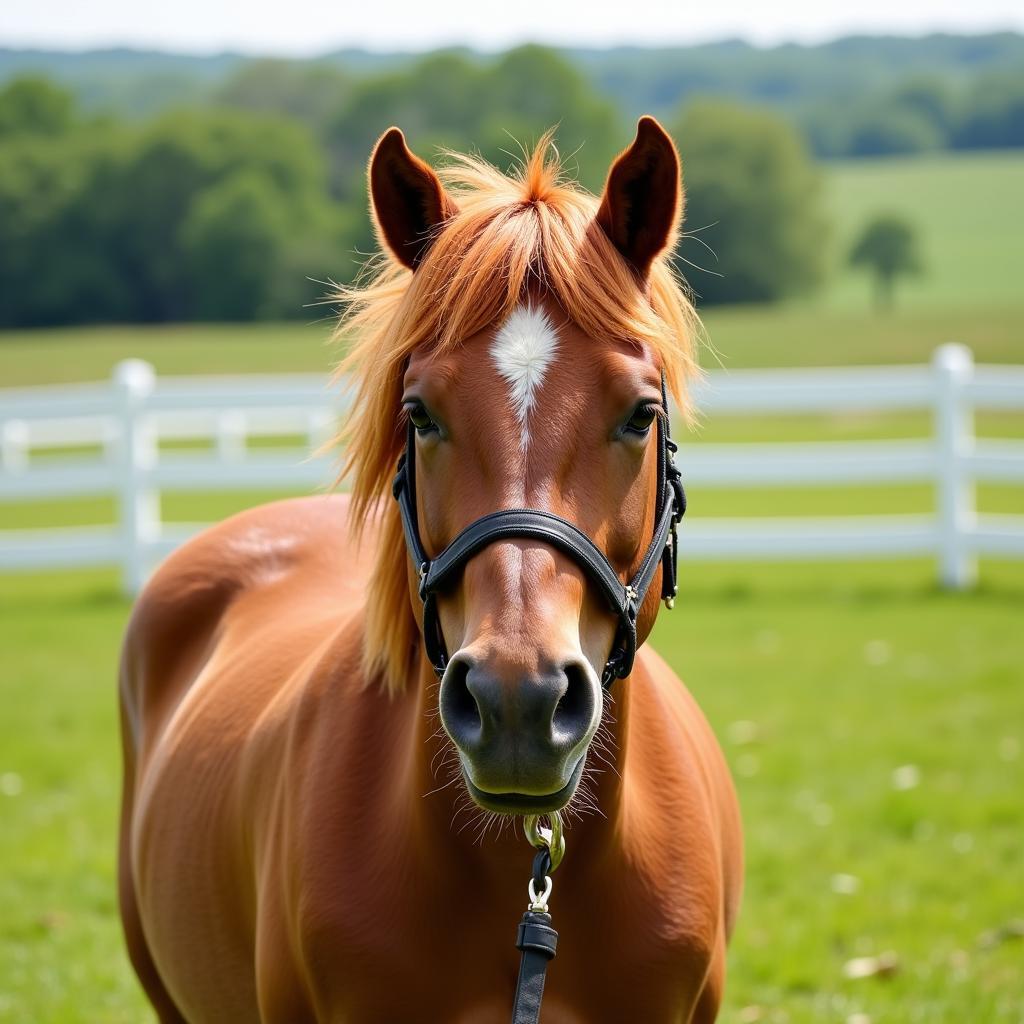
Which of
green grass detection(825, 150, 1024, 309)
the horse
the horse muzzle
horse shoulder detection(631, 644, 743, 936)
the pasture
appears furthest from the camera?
green grass detection(825, 150, 1024, 309)

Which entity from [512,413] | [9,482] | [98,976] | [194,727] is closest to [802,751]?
[98,976]

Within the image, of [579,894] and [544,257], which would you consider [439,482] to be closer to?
[544,257]

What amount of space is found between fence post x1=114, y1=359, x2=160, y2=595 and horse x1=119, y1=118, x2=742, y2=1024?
8.41 m

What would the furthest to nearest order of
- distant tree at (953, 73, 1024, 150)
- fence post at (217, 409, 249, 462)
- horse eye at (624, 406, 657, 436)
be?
distant tree at (953, 73, 1024, 150) → fence post at (217, 409, 249, 462) → horse eye at (624, 406, 657, 436)

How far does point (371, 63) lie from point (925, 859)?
149772 mm

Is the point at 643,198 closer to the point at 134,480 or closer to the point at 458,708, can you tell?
the point at 458,708

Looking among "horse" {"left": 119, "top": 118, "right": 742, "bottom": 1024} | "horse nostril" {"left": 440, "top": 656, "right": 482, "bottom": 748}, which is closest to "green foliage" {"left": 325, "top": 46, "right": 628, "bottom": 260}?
"horse" {"left": 119, "top": 118, "right": 742, "bottom": 1024}

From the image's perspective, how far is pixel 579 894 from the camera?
7.58 feet

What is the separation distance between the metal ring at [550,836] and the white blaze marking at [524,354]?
61 centimetres

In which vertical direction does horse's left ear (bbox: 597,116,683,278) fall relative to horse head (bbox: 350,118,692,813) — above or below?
above

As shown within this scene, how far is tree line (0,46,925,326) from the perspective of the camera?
56.6 m

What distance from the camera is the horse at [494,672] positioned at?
195 centimetres

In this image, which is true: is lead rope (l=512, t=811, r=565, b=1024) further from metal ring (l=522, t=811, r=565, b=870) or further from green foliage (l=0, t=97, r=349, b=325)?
green foliage (l=0, t=97, r=349, b=325)

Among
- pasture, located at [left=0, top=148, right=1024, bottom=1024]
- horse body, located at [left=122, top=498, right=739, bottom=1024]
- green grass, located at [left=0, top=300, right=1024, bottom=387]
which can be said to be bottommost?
green grass, located at [left=0, top=300, right=1024, bottom=387]
